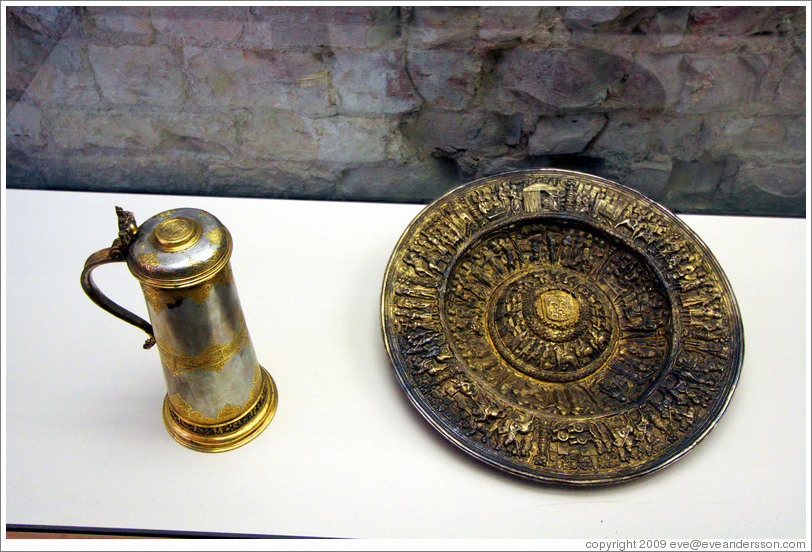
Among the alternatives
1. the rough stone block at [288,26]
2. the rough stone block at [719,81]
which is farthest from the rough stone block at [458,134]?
the rough stone block at [719,81]

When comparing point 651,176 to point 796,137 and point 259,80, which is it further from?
point 259,80

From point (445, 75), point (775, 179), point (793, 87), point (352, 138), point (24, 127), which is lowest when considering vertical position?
point (24, 127)

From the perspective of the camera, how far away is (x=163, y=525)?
3.17 ft

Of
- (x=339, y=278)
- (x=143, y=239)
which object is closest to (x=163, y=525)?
(x=143, y=239)

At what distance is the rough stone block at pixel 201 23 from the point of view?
1288mm

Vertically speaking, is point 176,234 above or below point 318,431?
above

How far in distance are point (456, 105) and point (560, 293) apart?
1.62 ft

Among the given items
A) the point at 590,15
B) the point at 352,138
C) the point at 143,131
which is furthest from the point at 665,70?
the point at 143,131

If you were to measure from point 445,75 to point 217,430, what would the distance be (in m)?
0.86

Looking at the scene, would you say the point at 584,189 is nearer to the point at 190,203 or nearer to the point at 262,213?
the point at 262,213

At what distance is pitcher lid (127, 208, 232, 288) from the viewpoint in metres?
0.81

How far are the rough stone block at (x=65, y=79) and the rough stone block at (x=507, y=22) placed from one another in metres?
0.85

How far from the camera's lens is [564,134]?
145cm

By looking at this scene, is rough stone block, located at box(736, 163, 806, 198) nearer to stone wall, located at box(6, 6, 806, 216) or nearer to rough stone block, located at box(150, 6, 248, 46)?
stone wall, located at box(6, 6, 806, 216)
